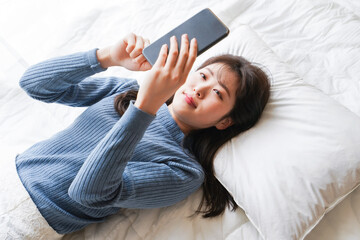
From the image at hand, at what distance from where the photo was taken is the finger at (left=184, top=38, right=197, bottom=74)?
67cm

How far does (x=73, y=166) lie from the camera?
81 centimetres

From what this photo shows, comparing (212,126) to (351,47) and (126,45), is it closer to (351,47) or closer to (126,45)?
(126,45)

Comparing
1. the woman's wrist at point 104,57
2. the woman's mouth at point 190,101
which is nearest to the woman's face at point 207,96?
the woman's mouth at point 190,101

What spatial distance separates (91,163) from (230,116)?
1.55 feet

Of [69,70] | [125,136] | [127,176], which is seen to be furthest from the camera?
[69,70]

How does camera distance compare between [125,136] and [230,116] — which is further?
[230,116]

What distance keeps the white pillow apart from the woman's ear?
0.21ft

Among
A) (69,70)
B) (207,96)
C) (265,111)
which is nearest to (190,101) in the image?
(207,96)

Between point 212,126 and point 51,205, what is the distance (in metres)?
0.56

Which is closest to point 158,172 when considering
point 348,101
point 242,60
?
point 242,60

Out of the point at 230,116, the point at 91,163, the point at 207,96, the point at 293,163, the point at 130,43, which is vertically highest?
the point at 130,43

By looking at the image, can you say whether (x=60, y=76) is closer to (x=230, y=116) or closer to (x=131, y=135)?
(x=131, y=135)

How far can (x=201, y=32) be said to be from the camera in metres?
0.74

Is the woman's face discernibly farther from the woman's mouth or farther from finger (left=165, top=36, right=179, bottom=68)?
finger (left=165, top=36, right=179, bottom=68)
